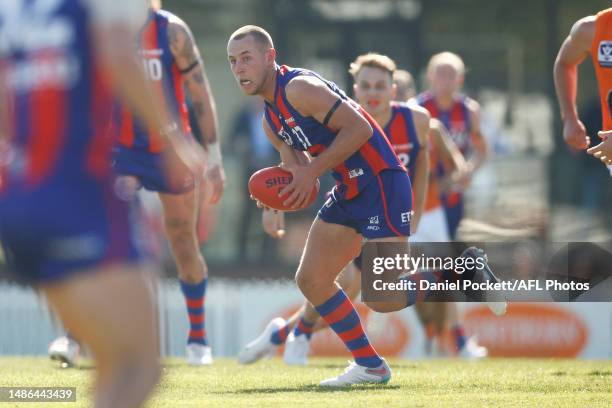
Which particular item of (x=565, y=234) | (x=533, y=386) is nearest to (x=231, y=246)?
(x=565, y=234)

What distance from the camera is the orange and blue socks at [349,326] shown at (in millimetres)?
6910

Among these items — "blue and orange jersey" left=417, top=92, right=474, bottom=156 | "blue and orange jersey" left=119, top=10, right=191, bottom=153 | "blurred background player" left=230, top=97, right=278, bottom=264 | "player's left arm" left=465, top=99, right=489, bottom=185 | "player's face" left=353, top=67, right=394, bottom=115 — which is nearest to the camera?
"blue and orange jersey" left=119, top=10, right=191, bottom=153

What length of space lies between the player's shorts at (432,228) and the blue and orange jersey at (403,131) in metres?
2.00

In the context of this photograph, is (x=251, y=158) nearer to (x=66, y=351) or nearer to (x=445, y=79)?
(x=445, y=79)

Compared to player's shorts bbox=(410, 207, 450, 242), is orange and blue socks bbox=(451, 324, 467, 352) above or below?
below

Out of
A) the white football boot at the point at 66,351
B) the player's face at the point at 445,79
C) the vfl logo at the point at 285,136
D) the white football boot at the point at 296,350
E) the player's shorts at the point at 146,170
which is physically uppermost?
the player's face at the point at 445,79

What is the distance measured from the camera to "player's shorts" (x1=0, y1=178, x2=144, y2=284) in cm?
369

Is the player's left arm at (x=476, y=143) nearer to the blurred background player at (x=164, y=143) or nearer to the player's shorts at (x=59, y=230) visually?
the blurred background player at (x=164, y=143)

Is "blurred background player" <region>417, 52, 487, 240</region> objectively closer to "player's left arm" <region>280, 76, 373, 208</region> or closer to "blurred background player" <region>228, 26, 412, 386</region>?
"blurred background player" <region>228, 26, 412, 386</region>

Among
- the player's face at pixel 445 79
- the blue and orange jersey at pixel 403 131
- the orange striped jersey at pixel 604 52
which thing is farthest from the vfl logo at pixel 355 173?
the player's face at pixel 445 79

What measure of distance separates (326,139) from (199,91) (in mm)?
1978

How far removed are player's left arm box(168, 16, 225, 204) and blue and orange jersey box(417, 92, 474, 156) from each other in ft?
11.2

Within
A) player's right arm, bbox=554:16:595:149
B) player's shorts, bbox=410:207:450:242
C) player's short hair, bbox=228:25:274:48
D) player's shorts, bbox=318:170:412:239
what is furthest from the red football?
player's shorts, bbox=410:207:450:242

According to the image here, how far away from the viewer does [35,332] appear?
41.5ft
